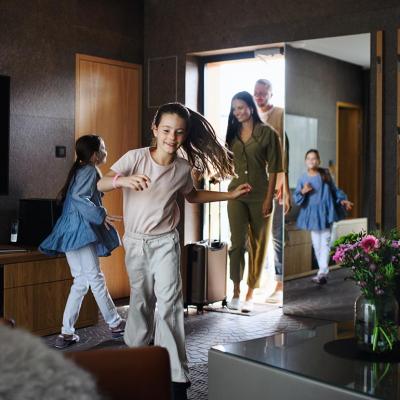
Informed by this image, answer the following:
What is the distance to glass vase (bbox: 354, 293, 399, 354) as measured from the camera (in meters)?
2.27

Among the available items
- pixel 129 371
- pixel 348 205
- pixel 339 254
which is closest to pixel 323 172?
pixel 348 205

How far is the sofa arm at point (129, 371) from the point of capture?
53.0 inches

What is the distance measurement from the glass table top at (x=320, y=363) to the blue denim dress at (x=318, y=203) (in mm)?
2636

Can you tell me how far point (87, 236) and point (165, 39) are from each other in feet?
8.05

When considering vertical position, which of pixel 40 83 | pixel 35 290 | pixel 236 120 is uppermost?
pixel 40 83

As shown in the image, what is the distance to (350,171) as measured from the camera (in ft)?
16.5

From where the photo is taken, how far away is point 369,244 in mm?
2291

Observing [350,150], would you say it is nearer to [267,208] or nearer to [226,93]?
[267,208]

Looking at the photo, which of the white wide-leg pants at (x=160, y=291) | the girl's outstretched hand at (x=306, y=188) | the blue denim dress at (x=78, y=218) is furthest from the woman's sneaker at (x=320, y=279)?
the white wide-leg pants at (x=160, y=291)

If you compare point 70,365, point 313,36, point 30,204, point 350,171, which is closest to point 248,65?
point 313,36

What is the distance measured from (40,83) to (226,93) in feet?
5.31

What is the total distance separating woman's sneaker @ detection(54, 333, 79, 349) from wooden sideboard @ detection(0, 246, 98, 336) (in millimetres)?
199

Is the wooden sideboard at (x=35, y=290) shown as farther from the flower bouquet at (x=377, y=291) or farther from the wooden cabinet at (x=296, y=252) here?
the flower bouquet at (x=377, y=291)

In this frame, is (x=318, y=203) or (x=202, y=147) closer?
(x=202, y=147)
